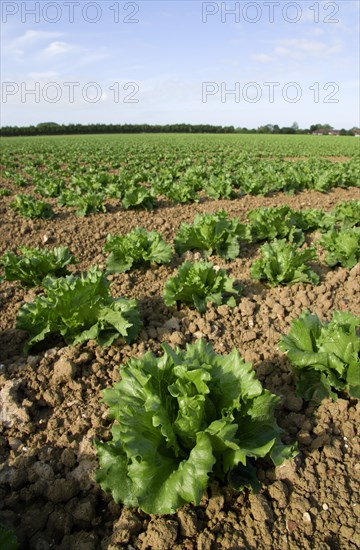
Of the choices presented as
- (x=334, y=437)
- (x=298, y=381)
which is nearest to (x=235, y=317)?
(x=298, y=381)

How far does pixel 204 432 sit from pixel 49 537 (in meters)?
1.28

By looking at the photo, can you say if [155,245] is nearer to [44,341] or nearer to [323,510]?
[44,341]

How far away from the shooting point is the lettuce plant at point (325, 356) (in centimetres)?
358

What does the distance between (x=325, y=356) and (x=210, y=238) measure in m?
3.64

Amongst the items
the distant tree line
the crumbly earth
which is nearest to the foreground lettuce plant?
the crumbly earth

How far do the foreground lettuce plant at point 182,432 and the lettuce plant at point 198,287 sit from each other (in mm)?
1940

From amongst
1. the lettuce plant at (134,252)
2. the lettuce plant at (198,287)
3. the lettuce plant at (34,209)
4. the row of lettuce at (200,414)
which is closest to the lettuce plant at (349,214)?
the lettuce plant at (134,252)

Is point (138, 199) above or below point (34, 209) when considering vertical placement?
above

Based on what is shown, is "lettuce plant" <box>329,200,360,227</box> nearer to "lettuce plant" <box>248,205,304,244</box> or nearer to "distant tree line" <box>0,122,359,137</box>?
"lettuce plant" <box>248,205,304,244</box>

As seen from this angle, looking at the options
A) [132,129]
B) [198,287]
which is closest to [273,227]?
[198,287]

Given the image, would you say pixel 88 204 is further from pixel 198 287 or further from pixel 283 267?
pixel 283 267

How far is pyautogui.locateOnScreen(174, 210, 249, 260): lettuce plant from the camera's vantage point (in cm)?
688

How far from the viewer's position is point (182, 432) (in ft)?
8.95

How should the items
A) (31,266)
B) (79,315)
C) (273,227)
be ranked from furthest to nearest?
(273,227) < (31,266) < (79,315)
